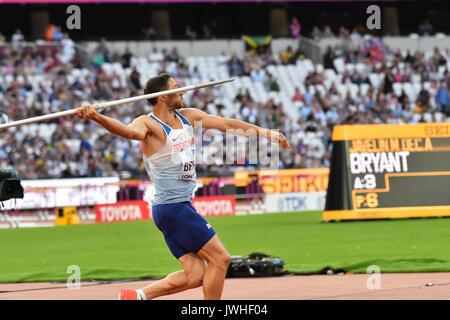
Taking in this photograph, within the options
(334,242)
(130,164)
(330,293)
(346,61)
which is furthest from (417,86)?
(330,293)

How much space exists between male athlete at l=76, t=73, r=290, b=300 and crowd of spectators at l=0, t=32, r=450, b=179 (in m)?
24.6

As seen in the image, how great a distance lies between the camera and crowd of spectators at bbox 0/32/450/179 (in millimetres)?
35188

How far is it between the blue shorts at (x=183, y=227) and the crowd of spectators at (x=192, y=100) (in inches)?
972

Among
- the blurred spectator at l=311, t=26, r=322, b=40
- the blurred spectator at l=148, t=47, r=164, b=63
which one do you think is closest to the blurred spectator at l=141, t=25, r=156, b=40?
the blurred spectator at l=148, t=47, r=164, b=63

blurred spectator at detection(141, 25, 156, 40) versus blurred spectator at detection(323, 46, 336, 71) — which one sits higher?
blurred spectator at detection(141, 25, 156, 40)

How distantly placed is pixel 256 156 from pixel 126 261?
61.9 feet

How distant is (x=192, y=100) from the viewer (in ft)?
132

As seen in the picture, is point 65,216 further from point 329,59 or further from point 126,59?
point 329,59

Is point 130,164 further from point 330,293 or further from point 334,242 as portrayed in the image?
point 330,293

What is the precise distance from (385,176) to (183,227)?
1566 centimetres

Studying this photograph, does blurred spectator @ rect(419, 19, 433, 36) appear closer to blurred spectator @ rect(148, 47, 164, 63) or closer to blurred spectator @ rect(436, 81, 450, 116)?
blurred spectator @ rect(436, 81, 450, 116)

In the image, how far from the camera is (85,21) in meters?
49.7

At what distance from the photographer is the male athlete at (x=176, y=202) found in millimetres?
9203
